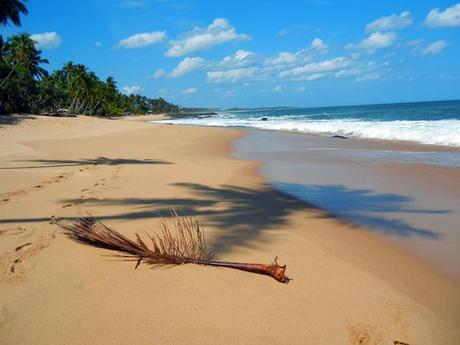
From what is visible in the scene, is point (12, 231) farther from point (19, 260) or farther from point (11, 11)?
point (11, 11)

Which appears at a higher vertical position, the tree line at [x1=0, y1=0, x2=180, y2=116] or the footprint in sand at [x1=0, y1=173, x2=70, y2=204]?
the tree line at [x1=0, y1=0, x2=180, y2=116]

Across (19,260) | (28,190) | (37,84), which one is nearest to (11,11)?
(28,190)

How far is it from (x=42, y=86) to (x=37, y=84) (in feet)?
2.12

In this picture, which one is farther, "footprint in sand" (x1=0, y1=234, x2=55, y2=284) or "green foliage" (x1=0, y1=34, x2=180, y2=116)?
"green foliage" (x1=0, y1=34, x2=180, y2=116)

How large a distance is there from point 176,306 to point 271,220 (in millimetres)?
2750

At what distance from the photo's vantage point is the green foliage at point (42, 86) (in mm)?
43031

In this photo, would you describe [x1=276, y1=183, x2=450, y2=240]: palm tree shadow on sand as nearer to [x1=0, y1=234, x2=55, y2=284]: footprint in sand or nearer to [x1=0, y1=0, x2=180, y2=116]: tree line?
[x1=0, y1=234, x2=55, y2=284]: footprint in sand

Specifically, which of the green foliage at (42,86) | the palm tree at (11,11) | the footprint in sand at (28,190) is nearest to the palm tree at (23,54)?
the green foliage at (42,86)

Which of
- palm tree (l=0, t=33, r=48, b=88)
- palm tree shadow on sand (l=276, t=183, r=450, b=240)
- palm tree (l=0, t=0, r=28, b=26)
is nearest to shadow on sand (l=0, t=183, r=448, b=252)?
palm tree shadow on sand (l=276, t=183, r=450, b=240)

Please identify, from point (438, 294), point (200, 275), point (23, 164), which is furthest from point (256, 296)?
point (23, 164)

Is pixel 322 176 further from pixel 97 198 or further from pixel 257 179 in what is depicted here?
pixel 97 198

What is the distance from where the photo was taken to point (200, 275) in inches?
128

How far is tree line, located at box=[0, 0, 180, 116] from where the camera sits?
41.1 metres

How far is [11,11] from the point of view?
2284 centimetres
